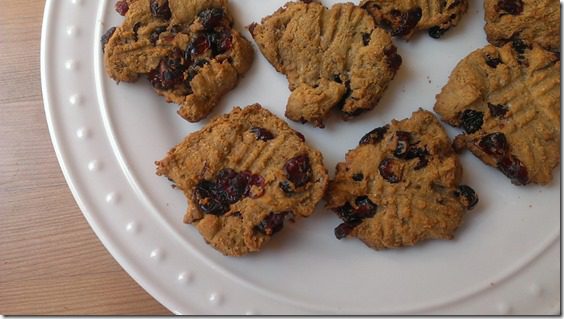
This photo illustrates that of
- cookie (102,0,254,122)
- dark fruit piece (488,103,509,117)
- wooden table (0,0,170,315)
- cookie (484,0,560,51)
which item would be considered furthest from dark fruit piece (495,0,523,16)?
wooden table (0,0,170,315)

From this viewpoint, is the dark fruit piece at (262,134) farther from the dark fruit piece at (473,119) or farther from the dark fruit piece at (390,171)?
the dark fruit piece at (473,119)

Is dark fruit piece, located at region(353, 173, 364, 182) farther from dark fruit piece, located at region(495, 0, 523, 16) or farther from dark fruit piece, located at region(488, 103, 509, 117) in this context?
dark fruit piece, located at region(495, 0, 523, 16)

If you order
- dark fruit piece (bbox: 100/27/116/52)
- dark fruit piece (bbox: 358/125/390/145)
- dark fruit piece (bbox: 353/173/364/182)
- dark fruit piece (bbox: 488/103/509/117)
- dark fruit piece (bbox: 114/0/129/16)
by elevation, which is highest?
dark fruit piece (bbox: 114/0/129/16)

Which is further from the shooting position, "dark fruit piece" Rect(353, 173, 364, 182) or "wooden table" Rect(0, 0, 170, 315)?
"wooden table" Rect(0, 0, 170, 315)

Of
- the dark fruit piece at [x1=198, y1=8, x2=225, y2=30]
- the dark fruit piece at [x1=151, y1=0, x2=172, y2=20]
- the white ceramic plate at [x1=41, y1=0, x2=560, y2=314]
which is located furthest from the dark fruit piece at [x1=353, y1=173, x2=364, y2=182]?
the dark fruit piece at [x1=151, y1=0, x2=172, y2=20]

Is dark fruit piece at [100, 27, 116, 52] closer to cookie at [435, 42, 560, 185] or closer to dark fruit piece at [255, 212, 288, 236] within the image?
dark fruit piece at [255, 212, 288, 236]

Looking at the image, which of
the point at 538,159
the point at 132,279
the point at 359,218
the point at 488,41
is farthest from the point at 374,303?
the point at 488,41

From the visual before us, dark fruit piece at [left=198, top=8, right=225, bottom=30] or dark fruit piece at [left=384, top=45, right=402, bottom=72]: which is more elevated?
dark fruit piece at [left=198, top=8, right=225, bottom=30]

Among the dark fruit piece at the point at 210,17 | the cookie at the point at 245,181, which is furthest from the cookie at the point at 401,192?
the dark fruit piece at the point at 210,17
